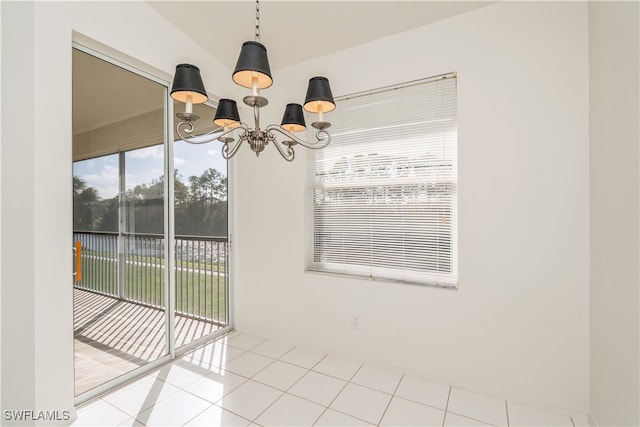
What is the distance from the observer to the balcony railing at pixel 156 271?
2.09 m

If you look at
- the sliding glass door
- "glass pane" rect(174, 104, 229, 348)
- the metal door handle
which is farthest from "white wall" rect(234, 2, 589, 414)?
the metal door handle

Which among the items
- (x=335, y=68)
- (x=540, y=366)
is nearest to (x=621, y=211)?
(x=540, y=366)

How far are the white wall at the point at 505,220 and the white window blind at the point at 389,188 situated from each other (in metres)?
0.12

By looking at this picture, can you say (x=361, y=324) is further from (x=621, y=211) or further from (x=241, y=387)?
(x=621, y=211)

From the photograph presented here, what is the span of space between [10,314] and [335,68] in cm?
279

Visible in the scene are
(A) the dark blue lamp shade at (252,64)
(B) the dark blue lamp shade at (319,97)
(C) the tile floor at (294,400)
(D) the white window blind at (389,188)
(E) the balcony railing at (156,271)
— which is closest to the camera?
(A) the dark blue lamp shade at (252,64)

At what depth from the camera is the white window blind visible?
2.33m

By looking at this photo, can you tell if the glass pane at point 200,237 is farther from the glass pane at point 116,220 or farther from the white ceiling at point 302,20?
the white ceiling at point 302,20

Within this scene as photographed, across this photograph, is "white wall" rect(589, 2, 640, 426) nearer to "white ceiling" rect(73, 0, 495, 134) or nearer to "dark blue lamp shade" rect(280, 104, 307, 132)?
"white ceiling" rect(73, 0, 495, 134)

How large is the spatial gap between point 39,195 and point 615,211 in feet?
10.2

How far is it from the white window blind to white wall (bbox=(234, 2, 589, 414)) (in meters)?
0.12

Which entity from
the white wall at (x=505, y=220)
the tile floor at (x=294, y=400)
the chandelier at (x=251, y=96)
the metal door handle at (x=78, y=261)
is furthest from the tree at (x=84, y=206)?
the white wall at (x=505, y=220)

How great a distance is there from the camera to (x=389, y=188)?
252 centimetres

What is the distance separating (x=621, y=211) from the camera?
4.76ft
